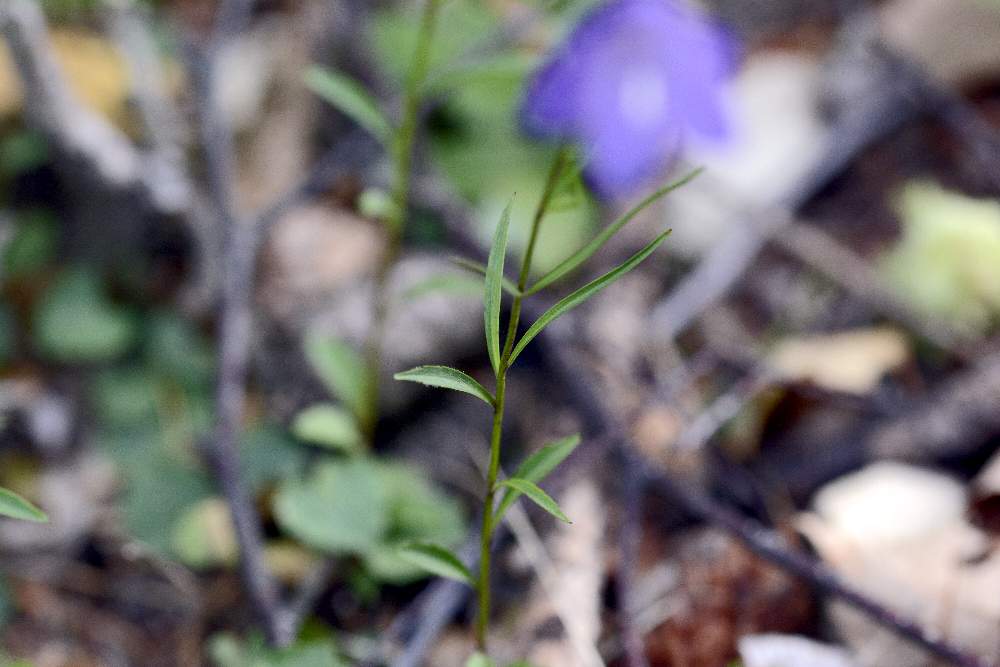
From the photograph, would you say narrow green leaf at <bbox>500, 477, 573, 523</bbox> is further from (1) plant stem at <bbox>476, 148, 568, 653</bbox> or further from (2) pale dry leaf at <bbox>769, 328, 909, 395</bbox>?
(2) pale dry leaf at <bbox>769, 328, 909, 395</bbox>

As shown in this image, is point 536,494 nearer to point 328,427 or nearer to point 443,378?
point 443,378

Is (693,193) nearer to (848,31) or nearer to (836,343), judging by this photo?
(836,343)

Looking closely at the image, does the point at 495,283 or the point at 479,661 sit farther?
the point at 479,661

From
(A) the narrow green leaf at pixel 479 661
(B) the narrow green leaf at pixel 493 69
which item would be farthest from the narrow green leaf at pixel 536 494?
(B) the narrow green leaf at pixel 493 69

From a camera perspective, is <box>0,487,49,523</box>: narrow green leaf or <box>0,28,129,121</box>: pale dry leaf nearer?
<box>0,487,49,523</box>: narrow green leaf

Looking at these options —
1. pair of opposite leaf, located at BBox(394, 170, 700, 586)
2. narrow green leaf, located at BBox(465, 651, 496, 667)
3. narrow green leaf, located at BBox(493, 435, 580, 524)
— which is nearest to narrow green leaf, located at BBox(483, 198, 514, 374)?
pair of opposite leaf, located at BBox(394, 170, 700, 586)

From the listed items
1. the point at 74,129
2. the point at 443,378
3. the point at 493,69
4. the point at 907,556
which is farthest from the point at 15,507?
the point at 74,129
